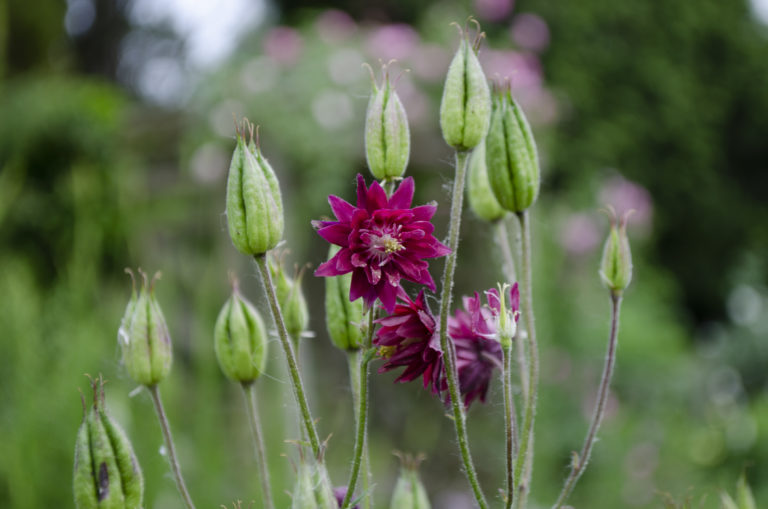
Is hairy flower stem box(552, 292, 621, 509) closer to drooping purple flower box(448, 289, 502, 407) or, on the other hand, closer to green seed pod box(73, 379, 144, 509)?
drooping purple flower box(448, 289, 502, 407)

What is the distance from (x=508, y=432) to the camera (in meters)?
0.47

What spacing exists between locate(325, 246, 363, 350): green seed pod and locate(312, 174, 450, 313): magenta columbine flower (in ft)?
0.12

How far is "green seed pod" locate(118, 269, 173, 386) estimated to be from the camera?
522 millimetres

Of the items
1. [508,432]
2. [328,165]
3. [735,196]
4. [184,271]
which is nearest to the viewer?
[508,432]

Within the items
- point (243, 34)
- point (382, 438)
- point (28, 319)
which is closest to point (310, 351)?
point (382, 438)

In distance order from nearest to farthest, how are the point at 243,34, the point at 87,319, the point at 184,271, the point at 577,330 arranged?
1. the point at 87,319
2. the point at 184,271
3. the point at 577,330
4. the point at 243,34

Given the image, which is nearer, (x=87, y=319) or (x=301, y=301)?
(x=301, y=301)

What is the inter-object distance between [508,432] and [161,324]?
27 cm

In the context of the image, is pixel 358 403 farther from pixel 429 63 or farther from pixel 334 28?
pixel 334 28

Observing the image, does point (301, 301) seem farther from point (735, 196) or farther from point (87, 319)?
point (735, 196)

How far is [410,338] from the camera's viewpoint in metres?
0.49

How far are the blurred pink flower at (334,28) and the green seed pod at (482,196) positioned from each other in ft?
9.12

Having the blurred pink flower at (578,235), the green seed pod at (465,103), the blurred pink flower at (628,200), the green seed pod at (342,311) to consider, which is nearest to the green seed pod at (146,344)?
the green seed pod at (342,311)

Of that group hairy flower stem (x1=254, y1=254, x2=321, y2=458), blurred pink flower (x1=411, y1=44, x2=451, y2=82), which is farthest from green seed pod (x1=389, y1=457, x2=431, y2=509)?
blurred pink flower (x1=411, y1=44, x2=451, y2=82)
